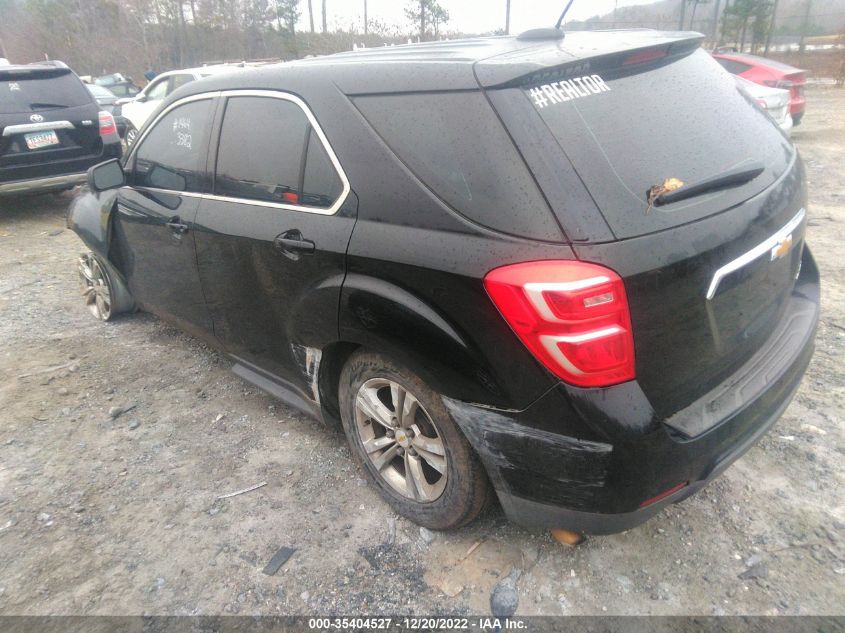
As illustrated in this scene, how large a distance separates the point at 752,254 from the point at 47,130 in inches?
302

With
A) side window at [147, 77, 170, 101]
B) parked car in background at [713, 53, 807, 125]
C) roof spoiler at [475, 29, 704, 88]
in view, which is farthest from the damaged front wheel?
parked car in background at [713, 53, 807, 125]

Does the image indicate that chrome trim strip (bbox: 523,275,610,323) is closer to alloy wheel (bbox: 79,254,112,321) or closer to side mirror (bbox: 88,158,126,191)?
side mirror (bbox: 88,158,126,191)

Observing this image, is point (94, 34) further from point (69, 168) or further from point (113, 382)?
point (113, 382)

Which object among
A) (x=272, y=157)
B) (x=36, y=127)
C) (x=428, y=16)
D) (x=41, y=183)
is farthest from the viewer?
(x=428, y=16)

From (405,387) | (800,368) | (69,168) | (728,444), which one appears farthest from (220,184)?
(69,168)

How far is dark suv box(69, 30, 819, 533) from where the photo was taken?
5.74ft

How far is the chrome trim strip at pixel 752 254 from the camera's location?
186cm

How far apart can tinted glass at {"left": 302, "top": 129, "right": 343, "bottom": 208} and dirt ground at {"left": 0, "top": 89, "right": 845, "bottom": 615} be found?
1.30m

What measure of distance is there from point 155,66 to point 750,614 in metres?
39.4

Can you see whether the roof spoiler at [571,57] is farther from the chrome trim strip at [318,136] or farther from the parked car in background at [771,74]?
the parked car in background at [771,74]

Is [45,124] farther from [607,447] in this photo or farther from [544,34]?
[607,447]

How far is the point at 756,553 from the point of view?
2244 millimetres

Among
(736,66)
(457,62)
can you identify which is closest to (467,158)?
(457,62)

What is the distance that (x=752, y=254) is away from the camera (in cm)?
198
